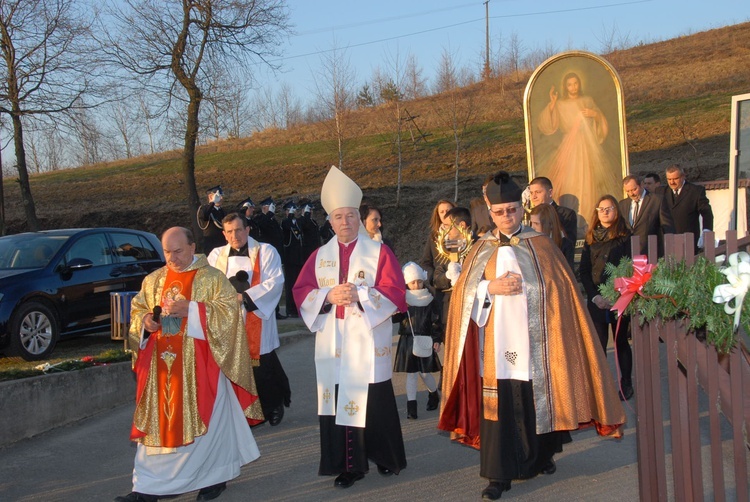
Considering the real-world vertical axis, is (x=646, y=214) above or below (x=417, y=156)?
below

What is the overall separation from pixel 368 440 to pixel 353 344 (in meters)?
0.74

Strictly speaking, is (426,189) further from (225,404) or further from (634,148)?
(225,404)

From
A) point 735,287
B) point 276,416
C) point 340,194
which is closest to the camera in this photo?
point 735,287

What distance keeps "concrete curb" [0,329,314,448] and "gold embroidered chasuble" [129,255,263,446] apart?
2411mm

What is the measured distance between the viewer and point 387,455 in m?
5.85

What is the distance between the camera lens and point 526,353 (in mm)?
5422

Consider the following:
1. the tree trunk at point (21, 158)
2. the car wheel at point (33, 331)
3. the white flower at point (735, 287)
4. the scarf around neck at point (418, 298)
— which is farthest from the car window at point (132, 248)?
the white flower at point (735, 287)

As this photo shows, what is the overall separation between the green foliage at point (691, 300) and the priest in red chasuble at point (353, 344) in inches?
89.5

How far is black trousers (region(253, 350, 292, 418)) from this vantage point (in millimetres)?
7527

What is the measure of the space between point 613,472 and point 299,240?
35.1ft

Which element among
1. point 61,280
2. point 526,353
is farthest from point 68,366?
point 526,353

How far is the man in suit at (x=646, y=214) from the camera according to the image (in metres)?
8.57

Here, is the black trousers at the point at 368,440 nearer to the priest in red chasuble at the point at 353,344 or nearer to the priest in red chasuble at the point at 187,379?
the priest in red chasuble at the point at 353,344

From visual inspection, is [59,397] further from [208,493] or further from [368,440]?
[368,440]
